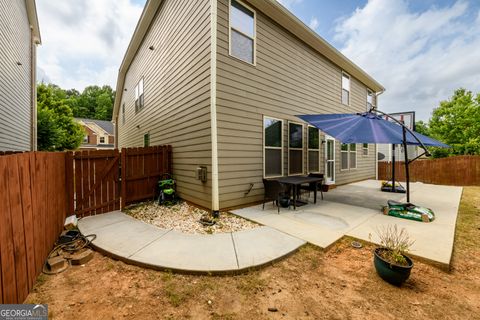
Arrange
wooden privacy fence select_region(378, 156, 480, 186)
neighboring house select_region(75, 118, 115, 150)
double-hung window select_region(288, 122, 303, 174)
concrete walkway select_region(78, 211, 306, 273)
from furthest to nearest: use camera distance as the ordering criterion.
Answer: neighboring house select_region(75, 118, 115, 150) → wooden privacy fence select_region(378, 156, 480, 186) → double-hung window select_region(288, 122, 303, 174) → concrete walkway select_region(78, 211, 306, 273)

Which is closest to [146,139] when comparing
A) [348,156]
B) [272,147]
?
[272,147]

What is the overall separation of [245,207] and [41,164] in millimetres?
4086

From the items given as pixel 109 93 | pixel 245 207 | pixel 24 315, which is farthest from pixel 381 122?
pixel 109 93

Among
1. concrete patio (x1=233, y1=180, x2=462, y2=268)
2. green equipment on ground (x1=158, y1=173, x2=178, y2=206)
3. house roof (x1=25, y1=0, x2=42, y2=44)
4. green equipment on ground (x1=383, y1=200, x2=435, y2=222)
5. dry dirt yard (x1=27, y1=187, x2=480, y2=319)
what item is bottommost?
dry dirt yard (x1=27, y1=187, x2=480, y2=319)

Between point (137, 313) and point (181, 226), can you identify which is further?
point (181, 226)

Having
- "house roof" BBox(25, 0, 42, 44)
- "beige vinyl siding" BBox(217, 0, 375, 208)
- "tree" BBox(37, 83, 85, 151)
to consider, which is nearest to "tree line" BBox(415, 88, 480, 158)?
"beige vinyl siding" BBox(217, 0, 375, 208)

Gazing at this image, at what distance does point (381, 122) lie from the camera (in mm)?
5672

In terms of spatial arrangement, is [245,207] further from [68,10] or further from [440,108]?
[440,108]

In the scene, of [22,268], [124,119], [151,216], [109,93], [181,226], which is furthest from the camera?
[109,93]

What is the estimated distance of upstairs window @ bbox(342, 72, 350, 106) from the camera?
30.8ft

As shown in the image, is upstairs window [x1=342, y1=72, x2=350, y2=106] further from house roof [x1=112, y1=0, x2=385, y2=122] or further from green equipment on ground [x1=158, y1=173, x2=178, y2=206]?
green equipment on ground [x1=158, y1=173, x2=178, y2=206]

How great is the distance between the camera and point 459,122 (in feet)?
64.4

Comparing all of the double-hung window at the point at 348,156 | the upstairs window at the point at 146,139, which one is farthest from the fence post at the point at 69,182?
the double-hung window at the point at 348,156

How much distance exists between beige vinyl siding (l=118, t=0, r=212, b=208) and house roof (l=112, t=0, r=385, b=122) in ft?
1.08
